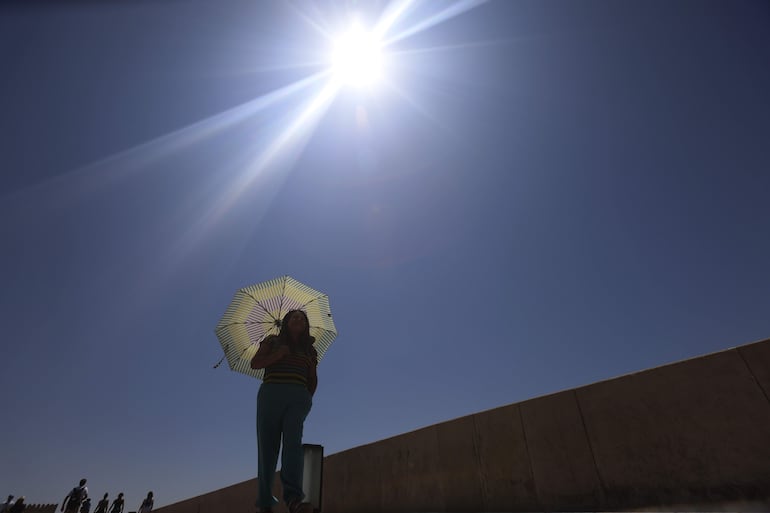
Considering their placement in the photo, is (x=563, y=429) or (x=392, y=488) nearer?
(x=563, y=429)

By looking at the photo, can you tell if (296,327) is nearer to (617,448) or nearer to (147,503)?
(617,448)

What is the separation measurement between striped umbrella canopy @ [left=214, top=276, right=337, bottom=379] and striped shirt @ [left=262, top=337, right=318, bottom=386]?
1.39m

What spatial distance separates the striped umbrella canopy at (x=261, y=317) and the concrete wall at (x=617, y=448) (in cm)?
205

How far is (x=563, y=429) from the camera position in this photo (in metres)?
3.85

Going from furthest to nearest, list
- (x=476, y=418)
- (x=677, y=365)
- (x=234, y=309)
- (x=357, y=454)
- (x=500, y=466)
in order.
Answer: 1. (x=357, y=454)
2. (x=234, y=309)
3. (x=476, y=418)
4. (x=500, y=466)
5. (x=677, y=365)

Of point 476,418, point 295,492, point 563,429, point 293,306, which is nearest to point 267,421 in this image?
point 295,492

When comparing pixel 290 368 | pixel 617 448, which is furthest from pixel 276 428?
pixel 617 448

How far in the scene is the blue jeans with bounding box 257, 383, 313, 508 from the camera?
345cm

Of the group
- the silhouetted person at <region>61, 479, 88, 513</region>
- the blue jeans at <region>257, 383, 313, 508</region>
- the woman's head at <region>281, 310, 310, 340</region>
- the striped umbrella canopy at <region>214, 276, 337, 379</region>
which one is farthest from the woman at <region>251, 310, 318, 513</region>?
the silhouetted person at <region>61, 479, 88, 513</region>

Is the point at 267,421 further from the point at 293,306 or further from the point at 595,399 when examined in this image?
the point at 595,399

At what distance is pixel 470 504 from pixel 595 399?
1.88 m

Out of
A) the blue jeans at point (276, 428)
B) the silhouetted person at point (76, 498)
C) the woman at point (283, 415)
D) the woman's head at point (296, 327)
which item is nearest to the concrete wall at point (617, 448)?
the woman at point (283, 415)

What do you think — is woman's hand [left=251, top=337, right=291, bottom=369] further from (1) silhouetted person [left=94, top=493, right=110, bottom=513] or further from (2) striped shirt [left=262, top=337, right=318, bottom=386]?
(1) silhouetted person [left=94, top=493, right=110, bottom=513]

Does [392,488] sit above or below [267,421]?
below
